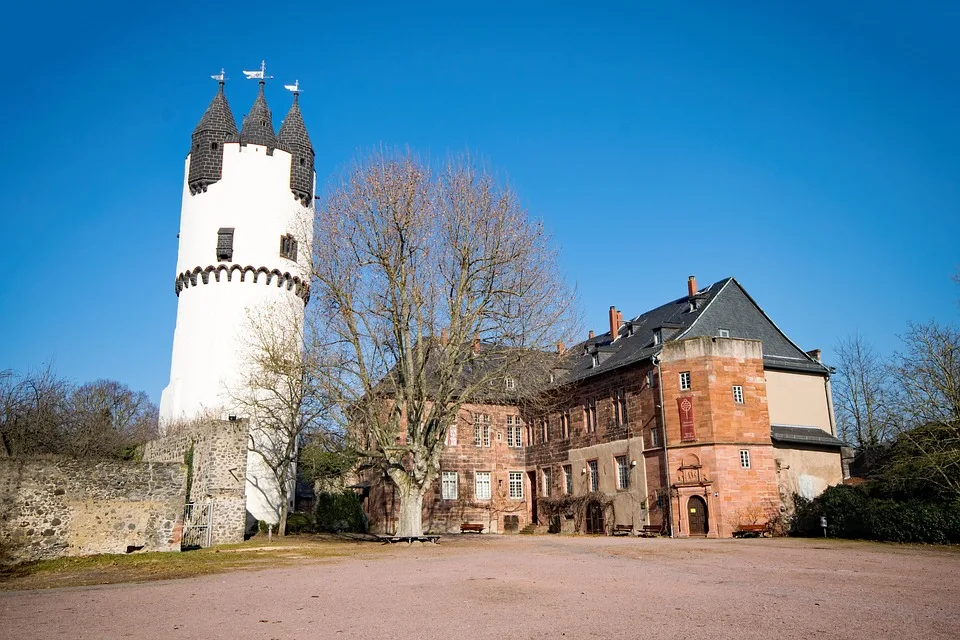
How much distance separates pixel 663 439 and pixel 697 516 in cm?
352

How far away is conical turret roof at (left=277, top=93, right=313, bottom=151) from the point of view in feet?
123

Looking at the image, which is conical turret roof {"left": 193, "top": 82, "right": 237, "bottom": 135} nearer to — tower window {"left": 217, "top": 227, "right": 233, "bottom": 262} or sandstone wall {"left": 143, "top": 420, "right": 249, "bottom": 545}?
tower window {"left": 217, "top": 227, "right": 233, "bottom": 262}

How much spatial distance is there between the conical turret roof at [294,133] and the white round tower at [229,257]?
444 millimetres

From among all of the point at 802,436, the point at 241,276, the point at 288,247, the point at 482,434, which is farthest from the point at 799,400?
the point at 241,276

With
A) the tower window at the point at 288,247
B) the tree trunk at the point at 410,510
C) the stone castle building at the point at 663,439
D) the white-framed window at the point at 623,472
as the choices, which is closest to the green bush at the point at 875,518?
the stone castle building at the point at 663,439

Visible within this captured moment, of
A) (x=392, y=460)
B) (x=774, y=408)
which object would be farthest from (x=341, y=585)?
(x=774, y=408)

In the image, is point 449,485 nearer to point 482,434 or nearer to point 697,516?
point 482,434

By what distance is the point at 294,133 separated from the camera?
37875 mm

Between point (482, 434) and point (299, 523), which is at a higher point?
point (482, 434)

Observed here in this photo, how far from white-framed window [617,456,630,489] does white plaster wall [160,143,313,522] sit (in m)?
15.7

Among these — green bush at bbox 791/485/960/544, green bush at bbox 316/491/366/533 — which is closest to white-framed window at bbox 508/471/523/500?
green bush at bbox 316/491/366/533

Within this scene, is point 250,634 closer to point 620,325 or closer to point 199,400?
point 199,400

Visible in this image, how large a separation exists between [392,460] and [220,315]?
49.2 ft

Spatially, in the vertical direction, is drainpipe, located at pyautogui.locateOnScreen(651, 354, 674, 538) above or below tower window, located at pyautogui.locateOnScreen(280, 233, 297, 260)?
below
